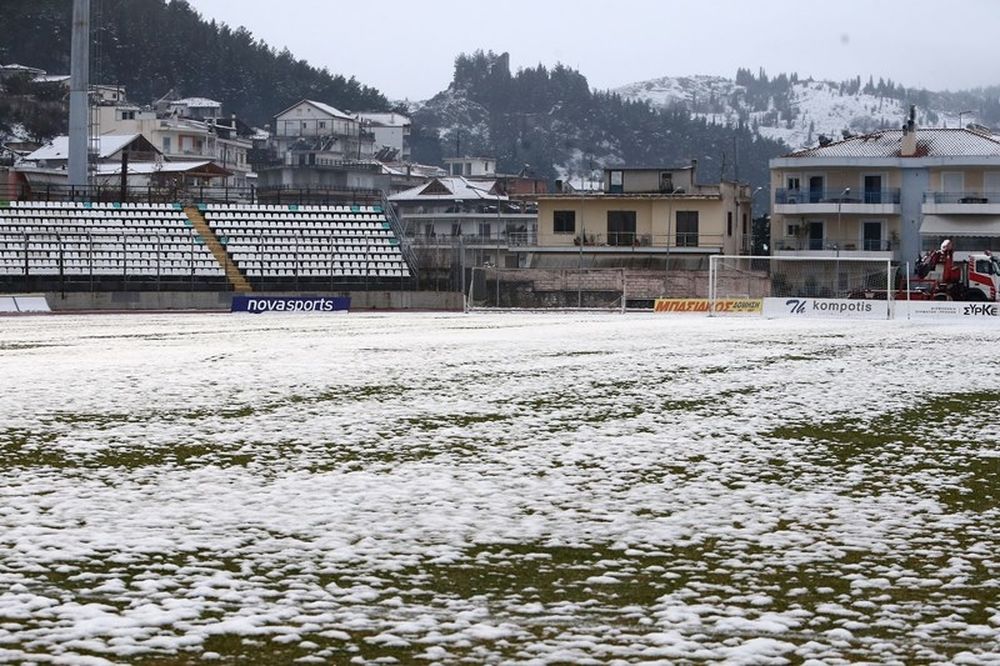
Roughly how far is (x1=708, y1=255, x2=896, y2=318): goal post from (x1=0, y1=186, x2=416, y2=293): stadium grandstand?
13.7 metres

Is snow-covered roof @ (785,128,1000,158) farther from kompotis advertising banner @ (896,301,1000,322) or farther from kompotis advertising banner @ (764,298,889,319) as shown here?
kompotis advertising banner @ (896,301,1000,322)

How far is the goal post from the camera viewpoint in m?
56.3

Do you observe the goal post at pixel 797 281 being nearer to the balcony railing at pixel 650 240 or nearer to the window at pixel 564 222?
the balcony railing at pixel 650 240

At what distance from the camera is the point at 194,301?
2259 inches

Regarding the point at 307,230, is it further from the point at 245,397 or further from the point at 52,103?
the point at 52,103

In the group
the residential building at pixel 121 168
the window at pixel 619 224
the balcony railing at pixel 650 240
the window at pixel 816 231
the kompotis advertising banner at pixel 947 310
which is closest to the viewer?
the kompotis advertising banner at pixel 947 310

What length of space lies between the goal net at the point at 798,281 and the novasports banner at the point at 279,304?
52.6 ft

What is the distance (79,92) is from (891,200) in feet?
142

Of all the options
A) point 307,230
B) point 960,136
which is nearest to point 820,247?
point 960,136

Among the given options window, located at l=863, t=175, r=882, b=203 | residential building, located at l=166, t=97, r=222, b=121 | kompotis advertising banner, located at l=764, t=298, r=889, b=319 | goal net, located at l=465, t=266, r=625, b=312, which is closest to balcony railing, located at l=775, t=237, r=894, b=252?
window, located at l=863, t=175, r=882, b=203

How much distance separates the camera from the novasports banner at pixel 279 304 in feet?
183

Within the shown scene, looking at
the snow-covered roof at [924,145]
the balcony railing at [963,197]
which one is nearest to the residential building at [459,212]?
the snow-covered roof at [924,145]

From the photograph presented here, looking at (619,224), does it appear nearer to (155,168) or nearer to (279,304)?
(279,304)

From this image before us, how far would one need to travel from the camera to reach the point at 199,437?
634 inches
